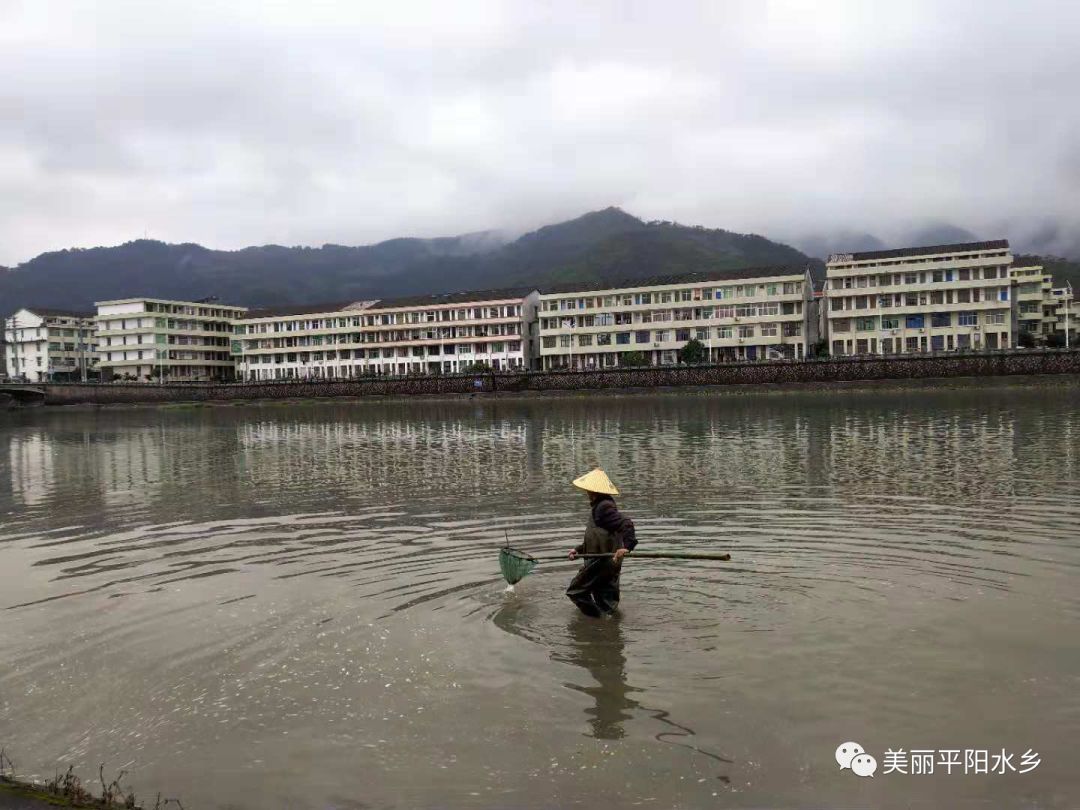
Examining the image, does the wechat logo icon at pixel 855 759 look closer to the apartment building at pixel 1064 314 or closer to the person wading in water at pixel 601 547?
the person wading in water at pixel 601 547

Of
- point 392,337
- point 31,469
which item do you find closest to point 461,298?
point 392,337

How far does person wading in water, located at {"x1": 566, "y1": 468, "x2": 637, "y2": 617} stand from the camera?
383 inches

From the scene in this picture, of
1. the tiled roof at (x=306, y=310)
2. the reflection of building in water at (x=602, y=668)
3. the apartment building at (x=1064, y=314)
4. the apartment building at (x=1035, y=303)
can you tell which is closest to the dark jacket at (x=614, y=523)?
the reflection of building in water at (x=602, y=668)

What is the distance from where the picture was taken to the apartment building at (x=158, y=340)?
12106 cm

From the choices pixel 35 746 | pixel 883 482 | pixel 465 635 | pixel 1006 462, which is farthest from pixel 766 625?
pixel 1006 462

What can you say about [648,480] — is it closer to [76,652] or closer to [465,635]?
[465,635]

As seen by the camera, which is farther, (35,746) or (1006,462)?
(1006,462)

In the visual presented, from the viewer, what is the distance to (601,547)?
9844 mm

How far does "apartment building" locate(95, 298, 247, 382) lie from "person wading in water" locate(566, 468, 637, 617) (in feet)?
392

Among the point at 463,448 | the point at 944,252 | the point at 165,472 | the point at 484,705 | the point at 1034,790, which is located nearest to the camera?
the point at 1034,790

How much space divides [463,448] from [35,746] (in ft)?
91.0

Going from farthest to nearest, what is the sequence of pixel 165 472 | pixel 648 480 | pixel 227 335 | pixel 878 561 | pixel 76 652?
pixel 227 335 < pixel 165 472 < pixel 648 480 < pixel 878 561 < pixel 76 652

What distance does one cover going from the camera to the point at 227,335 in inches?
5241

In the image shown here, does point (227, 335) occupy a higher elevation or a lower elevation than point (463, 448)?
higher
